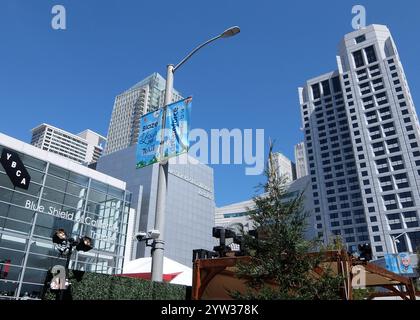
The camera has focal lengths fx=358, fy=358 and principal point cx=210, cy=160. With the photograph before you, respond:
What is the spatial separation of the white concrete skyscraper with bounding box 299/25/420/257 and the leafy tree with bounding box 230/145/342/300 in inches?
3811

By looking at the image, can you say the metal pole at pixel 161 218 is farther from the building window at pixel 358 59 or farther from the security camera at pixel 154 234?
the building window at pixel 358 59

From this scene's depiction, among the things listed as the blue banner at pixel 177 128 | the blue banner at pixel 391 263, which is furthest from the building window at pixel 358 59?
the blue banner at pixel 177 128

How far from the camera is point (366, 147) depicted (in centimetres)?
11862

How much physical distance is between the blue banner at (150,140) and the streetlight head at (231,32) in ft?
11.6

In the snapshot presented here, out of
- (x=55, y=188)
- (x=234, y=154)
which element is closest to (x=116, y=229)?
(x=55, y=188)

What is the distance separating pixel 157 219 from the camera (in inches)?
360

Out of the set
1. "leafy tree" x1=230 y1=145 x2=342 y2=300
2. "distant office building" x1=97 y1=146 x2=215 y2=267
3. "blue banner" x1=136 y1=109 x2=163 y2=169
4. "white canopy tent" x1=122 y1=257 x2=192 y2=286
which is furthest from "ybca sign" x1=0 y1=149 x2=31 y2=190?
"distant office building" x1=97 y1=146 x2=215 y2=267

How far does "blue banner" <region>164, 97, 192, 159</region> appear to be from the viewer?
9.67 meters

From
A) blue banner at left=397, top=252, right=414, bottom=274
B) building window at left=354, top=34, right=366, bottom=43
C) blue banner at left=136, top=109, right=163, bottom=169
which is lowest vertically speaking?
blue banner at left=136, top=109, right=163, bottom=169

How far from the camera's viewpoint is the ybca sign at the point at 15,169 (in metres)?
31.9

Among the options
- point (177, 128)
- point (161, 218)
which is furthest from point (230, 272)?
point (177, 128)

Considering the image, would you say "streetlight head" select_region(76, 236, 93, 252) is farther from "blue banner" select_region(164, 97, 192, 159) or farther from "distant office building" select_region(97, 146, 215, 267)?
"distant office building" select_region(97, 146, 215, 267)
